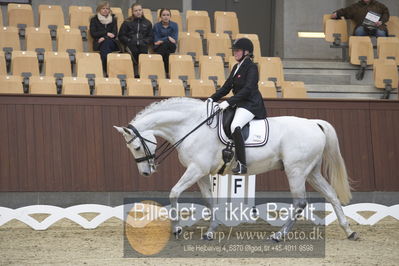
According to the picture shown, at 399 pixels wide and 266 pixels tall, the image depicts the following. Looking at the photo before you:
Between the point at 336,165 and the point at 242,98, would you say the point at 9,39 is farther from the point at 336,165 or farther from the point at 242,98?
the point at 336,165

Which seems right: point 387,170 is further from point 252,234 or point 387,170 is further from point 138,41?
point 138,41

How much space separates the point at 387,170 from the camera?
37.1ft

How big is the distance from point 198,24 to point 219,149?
268 inches

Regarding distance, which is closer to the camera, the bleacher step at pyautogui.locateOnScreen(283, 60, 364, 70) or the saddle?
the saddle

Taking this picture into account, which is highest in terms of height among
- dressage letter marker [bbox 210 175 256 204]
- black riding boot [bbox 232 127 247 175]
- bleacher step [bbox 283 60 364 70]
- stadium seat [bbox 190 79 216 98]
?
bleacher step [bbox 283 60 364 70]

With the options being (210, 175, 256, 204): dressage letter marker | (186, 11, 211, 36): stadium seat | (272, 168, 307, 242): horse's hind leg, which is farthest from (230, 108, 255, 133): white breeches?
(186, 11, 211, 36): stadium seat

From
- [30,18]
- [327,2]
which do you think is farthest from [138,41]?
[327,2]

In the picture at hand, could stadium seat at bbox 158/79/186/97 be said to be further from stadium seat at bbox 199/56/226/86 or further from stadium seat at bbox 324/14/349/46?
stadium seat at bbox 324/14/349/46

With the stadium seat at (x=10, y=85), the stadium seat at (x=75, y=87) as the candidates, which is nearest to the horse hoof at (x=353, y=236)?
the stadium seat at (x=75, y=87)

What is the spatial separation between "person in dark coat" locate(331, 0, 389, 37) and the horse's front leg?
767 cm

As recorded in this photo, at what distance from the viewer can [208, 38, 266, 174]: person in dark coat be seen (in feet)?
28.1

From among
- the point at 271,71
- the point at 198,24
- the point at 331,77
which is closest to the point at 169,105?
the point at 271,71

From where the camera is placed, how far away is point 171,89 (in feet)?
38.8

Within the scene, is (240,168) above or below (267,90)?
below
